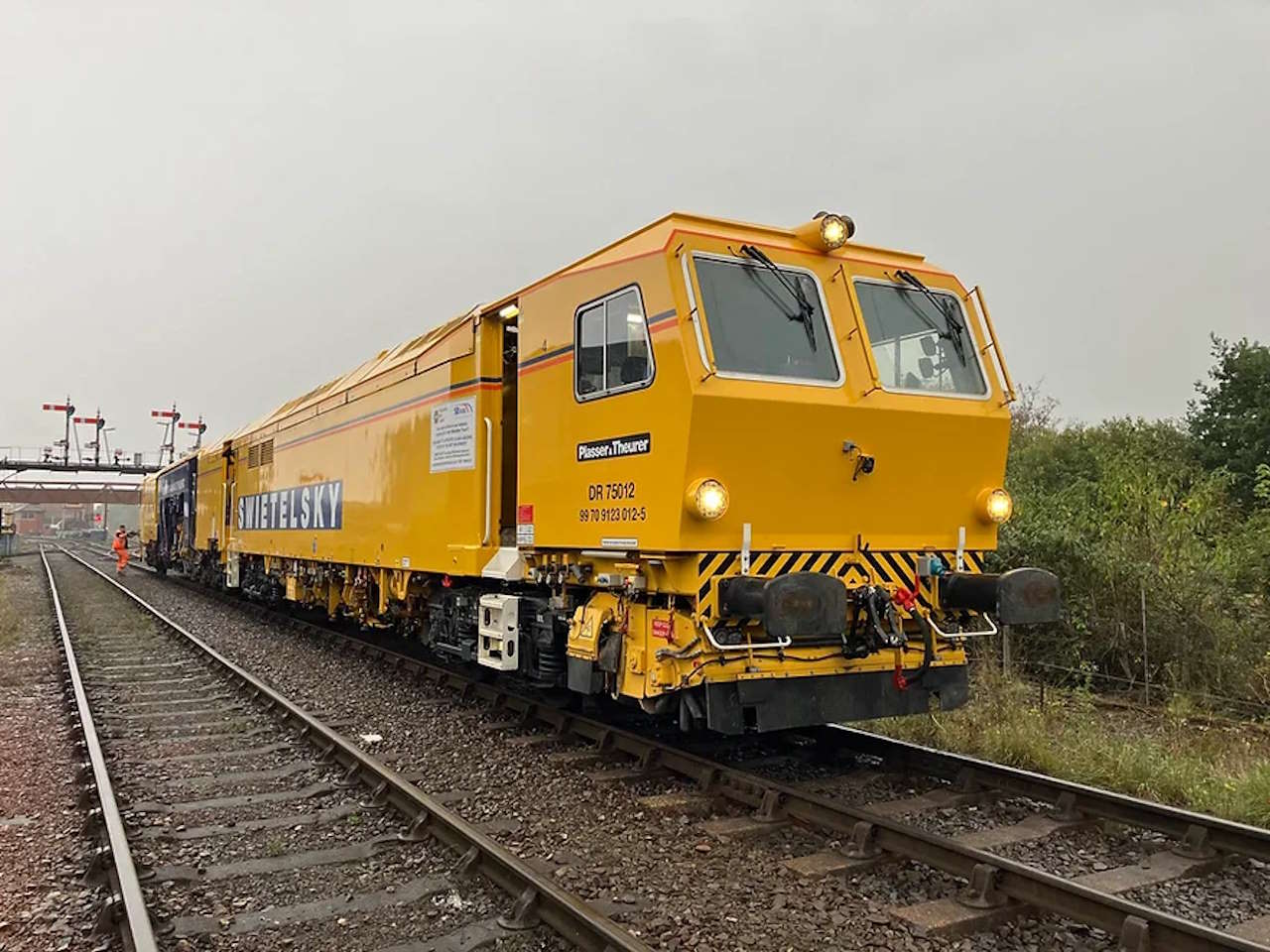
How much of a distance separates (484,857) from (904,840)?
6.98ft

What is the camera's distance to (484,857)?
4773 millimetres

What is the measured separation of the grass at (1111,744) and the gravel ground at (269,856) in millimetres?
4007

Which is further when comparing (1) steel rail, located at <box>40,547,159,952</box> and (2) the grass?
(2) the grass

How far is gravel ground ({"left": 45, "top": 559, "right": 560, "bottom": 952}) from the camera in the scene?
421cm

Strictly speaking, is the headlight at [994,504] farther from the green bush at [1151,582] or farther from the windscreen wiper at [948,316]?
the green bush at [1151,582]

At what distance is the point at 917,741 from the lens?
734cm

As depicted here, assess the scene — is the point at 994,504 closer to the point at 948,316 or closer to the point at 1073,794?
the point at 948,316

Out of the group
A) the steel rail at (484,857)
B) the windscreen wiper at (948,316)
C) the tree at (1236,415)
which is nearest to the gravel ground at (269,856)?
the steel rail at (484,857)

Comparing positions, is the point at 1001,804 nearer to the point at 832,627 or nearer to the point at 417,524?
the point at 832,627

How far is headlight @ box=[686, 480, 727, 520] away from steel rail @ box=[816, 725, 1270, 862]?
A: 2.26 m

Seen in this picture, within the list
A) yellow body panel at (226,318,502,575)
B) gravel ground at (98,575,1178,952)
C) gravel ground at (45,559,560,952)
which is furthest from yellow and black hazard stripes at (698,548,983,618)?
yellow body panel at (226,318,502,575)

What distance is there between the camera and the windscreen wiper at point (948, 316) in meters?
6.79

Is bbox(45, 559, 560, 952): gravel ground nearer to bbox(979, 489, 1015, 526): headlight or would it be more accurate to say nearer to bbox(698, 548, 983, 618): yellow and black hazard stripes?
bbox(698, 548, 983, 618): yellow and black hazard stripes

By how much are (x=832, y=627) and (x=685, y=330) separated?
193cm
